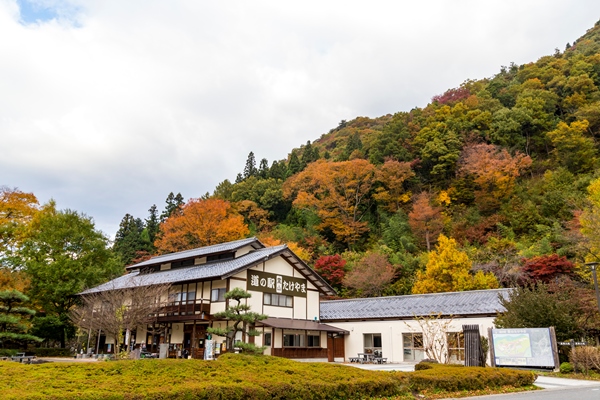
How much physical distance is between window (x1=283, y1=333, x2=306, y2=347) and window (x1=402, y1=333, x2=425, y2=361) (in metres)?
6.05

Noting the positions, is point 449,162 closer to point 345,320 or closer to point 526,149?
point 526,149

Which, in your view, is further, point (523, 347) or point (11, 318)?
point (11, 318)

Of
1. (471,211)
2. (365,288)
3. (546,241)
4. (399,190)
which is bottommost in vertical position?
(365,288)

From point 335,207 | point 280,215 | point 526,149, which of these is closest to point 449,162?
point 526,149

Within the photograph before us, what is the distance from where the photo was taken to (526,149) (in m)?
42.8

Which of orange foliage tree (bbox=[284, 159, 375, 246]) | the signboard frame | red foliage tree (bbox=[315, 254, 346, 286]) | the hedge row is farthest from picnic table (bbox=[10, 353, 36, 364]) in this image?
orange foliage tree (bbox=[284, 159, 375, 246])

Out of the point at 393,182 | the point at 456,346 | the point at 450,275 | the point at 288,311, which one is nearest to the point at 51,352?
the point at 288,311

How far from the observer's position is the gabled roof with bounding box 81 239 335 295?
2423cm

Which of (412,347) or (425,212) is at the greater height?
(425,212)

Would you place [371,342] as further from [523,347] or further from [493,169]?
[493,169]

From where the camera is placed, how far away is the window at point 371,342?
27.5 m

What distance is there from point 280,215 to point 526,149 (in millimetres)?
26860

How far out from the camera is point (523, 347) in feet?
53.5

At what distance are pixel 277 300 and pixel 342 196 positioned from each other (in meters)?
20.0
